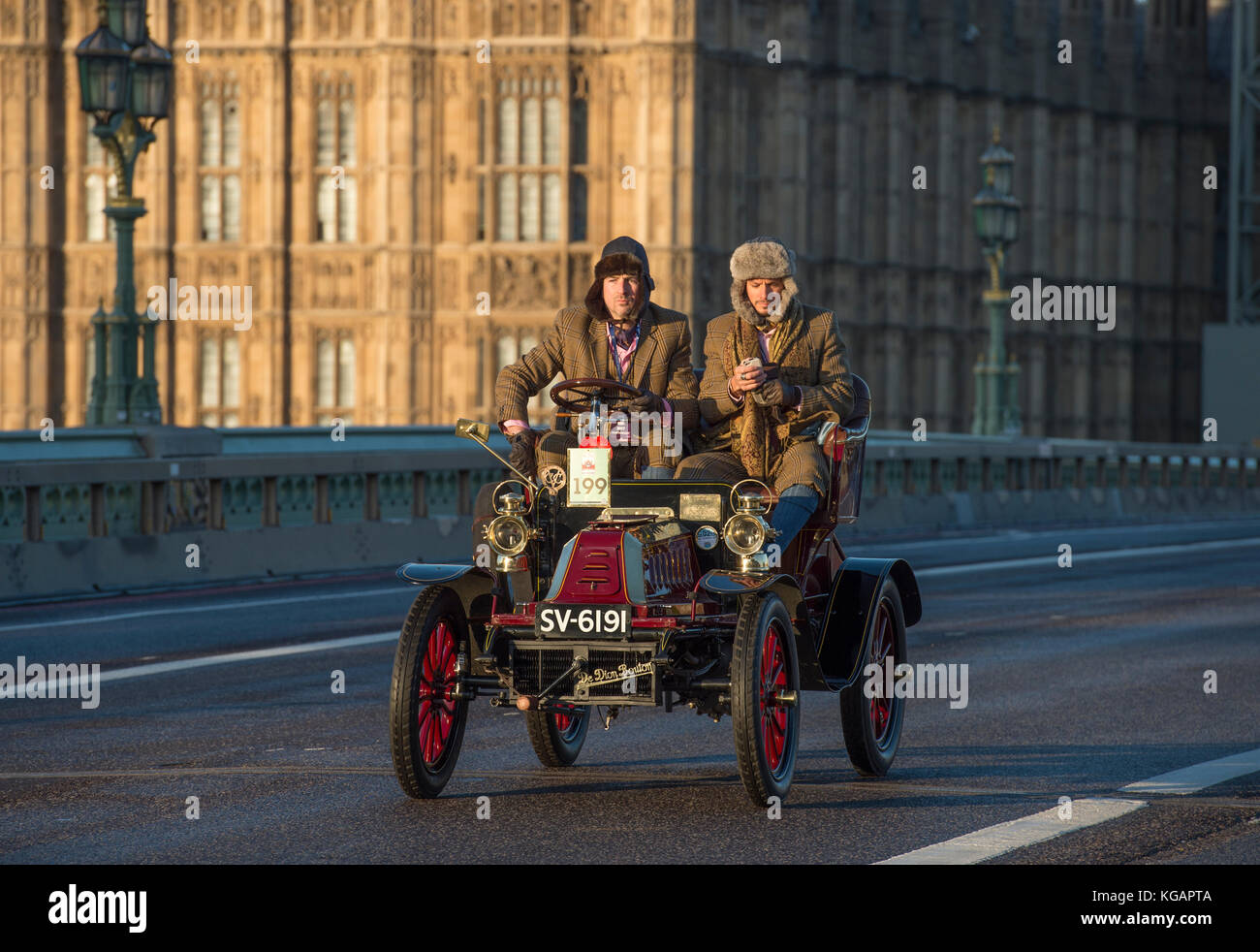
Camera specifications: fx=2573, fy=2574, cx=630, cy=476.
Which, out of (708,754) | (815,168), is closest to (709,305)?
(815,168)

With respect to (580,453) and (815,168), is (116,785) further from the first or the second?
(815,168)

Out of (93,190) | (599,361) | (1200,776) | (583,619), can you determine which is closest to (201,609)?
(599,361)

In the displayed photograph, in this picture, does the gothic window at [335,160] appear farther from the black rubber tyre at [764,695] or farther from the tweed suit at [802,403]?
the black rubber tyre at [764,695]

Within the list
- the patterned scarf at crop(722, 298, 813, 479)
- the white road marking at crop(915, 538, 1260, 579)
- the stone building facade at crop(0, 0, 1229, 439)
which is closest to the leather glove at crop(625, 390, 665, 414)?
the patterned scarf at crop(722, 298, 813, 479)

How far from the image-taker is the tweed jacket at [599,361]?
989 centimetres

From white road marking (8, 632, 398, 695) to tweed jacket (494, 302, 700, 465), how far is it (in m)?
3.89

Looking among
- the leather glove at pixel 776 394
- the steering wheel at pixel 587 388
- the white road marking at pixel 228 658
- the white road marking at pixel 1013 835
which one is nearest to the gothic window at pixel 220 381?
the white road marking at pixel 228 658

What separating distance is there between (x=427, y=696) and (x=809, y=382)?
1969mm

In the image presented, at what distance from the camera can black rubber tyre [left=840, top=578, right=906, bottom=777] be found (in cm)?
965

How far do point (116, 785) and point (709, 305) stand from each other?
3647cm

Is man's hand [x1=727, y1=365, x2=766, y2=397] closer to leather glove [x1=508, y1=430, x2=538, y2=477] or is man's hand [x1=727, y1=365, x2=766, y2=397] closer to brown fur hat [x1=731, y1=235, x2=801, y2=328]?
brown fur hat [x1=731, y1=235, x2=801, y2=328]

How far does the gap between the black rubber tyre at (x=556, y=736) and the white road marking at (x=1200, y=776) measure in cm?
→ 212

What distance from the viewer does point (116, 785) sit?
9.58 meters
